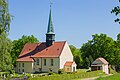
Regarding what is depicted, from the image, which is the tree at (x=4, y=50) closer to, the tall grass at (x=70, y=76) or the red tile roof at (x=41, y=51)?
the tall grass at (x=70, y=76)

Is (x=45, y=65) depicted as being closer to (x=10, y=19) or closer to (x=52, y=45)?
(x=52, y=45)

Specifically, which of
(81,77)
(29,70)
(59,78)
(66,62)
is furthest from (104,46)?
(59,78)

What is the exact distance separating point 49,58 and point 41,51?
3.22 metres

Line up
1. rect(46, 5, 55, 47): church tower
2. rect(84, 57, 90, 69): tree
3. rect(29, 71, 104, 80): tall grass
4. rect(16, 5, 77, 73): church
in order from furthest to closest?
rect(84, 57, 90, 69): tree → rect(46, 5, 55, 47): church tower → rect(16, 5, 77, 73): church → rect(29, 71, 104, 80): tall grass

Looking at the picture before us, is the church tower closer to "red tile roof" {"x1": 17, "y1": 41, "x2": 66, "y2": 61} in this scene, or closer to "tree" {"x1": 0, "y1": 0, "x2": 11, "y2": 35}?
"red tile roof" {"x1": 17, "y1": 41, "x2": 66, "y2": 61}

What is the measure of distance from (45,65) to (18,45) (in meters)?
18.0

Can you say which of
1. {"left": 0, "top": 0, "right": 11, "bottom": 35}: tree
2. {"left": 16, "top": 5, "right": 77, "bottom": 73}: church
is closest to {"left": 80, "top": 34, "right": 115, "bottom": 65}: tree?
{"left": 16, "top": 5, "right": 77, "bottom": 73}: church

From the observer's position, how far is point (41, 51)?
5953 cm

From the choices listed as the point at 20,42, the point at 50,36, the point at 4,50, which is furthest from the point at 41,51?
the point at 4,50

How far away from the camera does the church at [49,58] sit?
56344mm

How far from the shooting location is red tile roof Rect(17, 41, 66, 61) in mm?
57188

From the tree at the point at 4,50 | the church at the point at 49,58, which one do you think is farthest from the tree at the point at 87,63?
the tree at the point at 4,50

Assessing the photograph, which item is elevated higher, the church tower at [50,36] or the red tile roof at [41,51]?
the church tower at [50,36]

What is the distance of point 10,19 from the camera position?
3075cm
